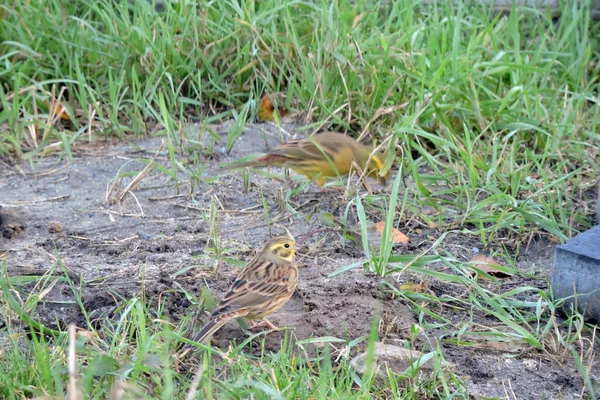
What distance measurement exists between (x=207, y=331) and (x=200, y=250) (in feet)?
3.72

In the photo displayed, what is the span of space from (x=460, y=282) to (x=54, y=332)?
186 cm

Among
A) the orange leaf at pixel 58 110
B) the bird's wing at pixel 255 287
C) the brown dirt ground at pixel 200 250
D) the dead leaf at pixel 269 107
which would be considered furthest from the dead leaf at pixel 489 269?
the orange leaf at pixel 58 110

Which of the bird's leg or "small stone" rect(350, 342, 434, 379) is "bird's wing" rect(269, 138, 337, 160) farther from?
"small stone" rect(350, 342, 434, 379)

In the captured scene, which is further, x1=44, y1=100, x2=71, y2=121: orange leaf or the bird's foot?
x1=44, y1=100, x2=71, y2=121: orange leaf

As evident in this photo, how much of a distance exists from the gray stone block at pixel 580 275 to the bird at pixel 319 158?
1.53 m

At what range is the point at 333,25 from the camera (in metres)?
6.45

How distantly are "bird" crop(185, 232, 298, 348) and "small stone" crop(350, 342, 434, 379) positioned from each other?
0.52 meters

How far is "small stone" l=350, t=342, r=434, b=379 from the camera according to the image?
3.50 m

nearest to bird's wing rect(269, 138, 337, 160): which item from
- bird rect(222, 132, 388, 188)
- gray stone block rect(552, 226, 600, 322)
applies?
bird rect(222, 132, 388, 188)

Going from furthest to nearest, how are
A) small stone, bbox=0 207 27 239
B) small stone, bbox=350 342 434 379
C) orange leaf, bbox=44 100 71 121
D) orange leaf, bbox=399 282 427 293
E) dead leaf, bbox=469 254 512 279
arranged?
orange leaf, bbox=44 100 71 121, small stone, bbox=0 207 27 239, dead leaf, bbox=469 254 512 279, orange leaf, bbox=399 282 427 293, small stone, bbox=350 342 434 379

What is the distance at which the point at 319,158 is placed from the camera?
545 cm

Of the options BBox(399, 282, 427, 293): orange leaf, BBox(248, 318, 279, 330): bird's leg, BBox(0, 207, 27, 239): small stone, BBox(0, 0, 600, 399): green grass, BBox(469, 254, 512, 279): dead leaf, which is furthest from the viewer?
BBox(0, 0, 600, 399): green grass

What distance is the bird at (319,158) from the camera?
5457 mm

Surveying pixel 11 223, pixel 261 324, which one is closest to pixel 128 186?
pixel 11 223
